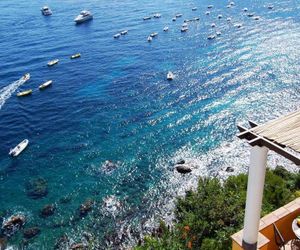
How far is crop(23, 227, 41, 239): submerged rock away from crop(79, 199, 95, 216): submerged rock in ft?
17.2

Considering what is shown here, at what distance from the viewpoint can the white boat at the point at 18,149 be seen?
5242cm

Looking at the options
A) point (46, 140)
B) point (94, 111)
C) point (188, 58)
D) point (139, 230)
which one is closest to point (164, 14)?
point (188, 58)

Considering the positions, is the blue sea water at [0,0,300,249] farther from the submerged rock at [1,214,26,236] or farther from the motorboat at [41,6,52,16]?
the motorboat at [41,6,52,16]

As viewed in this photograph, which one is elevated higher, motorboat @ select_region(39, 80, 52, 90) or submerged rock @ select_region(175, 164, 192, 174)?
motorboat @ select_region(39, 80, 52, 90)

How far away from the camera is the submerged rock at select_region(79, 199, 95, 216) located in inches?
1663

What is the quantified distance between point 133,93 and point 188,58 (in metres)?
19.9

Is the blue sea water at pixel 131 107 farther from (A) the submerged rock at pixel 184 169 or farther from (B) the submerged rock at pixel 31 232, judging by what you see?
(A) the submerged rock at pixel 184 169

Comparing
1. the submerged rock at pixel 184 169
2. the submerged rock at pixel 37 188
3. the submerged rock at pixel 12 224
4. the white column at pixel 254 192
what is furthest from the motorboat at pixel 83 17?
the white column at pixel 254 192

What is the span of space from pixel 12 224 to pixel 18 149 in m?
15.0

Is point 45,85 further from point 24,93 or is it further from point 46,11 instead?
point 46,11

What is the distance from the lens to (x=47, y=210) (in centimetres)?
4256

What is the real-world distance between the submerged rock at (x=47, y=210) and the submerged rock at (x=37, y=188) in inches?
107

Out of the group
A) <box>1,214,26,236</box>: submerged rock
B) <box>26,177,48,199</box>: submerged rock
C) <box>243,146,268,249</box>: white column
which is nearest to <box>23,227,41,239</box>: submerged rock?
<box>1,214,26,236</box>: submerged rock

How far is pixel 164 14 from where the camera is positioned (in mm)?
113125
